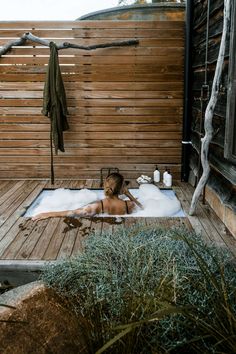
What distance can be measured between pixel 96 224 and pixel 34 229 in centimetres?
69

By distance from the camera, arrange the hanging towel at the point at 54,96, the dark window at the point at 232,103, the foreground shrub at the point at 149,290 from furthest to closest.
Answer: the hanging towel at the point at 54,96
the dark window at the point at 232,103
the foreground shrub at the point at 149,290

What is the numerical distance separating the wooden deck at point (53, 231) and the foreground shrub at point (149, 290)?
0.38 metres

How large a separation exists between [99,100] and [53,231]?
2.87m

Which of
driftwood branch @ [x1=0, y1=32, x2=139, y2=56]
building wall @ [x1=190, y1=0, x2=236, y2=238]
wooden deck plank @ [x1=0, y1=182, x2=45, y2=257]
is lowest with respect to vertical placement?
wooden deck plank @ [x1=0, y1=182, x2=45, y2=257]

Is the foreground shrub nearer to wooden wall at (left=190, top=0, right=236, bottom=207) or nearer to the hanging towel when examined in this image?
wooden wall at (left=190, top=0, right=236, bottom=207)

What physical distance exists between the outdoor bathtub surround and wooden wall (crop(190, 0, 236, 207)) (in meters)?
0.60

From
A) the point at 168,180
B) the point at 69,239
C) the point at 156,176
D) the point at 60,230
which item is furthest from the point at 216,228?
the point at 156,176

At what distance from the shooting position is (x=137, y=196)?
540 centimetres

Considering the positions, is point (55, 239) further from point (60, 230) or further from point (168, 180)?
point (168, 180)

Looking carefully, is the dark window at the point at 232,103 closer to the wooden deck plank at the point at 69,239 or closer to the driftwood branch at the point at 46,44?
the wooden deck plank at the point at 69,239

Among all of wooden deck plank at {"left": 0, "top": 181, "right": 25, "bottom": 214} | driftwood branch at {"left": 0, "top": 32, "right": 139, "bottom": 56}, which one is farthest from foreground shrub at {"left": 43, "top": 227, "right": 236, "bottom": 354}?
driftwood branch at {"left": 0, "top": 32, "right": 139, "bottom": 56}

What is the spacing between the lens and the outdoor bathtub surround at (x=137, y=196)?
4574 mm

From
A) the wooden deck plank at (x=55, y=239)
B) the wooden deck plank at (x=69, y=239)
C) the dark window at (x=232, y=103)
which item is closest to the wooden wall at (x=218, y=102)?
the dark window at (x=232, y=103)

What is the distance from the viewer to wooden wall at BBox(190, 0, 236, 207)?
12.1 feet
